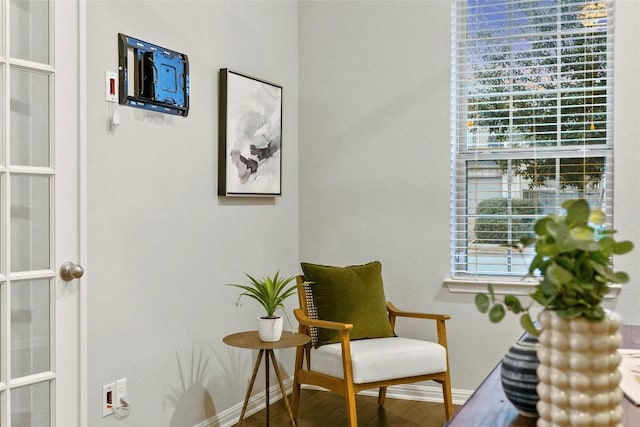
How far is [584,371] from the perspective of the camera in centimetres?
118

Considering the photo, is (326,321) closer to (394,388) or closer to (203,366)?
(203,366)

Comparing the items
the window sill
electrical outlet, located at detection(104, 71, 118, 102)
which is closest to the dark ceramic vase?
electrical outlet, located at detection(104, 71, 118, 102)

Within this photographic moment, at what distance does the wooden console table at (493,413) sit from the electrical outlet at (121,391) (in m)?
1.69

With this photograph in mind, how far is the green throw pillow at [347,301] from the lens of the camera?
140 inches

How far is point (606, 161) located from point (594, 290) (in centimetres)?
284

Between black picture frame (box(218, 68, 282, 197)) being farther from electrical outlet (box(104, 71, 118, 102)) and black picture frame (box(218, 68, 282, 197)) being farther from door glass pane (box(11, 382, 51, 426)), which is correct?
door glass pane (box(11, 382, 51, 426))

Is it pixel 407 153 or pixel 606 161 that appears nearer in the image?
pixel 606 161

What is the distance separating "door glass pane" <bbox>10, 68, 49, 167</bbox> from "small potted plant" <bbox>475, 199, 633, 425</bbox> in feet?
5.89

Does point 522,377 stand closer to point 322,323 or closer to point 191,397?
point 322,323

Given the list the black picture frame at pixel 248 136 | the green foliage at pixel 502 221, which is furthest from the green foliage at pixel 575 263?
the green foliage at pixel 502 221

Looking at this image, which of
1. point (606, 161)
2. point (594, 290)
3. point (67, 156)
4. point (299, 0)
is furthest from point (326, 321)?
point (594, 290)

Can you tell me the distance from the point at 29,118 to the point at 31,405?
997 millimetres

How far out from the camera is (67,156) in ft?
8.42

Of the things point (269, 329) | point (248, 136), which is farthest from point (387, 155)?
point (269, 329)
